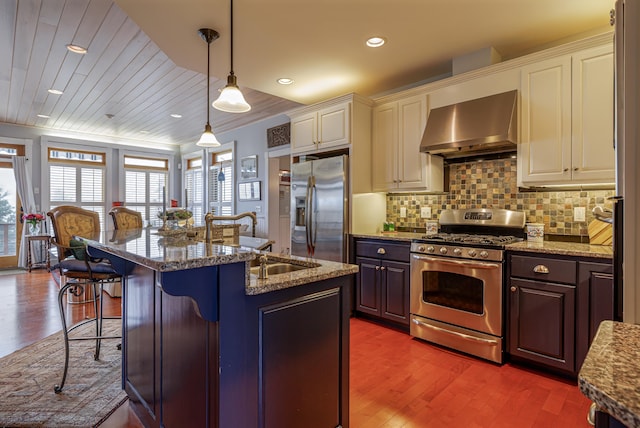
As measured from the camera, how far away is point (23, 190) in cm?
620

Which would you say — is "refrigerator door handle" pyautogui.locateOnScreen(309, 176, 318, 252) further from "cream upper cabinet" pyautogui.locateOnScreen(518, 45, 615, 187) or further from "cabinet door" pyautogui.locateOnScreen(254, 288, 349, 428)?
"cabinet door" pyautogui.locateOnScreen(254, 288, 349, 428)

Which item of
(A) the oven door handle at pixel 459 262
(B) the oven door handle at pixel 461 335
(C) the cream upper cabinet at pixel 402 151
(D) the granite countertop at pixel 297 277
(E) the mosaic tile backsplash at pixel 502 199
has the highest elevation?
(C) the cream upper cabinet at pixel 402 151

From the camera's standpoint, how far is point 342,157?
3.63 m

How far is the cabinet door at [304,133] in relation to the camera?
159 inches

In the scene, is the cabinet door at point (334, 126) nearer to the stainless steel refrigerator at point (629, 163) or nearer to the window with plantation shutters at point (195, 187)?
the stainless steel refrigerator at point (629, 163)

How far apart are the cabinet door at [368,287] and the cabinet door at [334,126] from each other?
4.24 feet

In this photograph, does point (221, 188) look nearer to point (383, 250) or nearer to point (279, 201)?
point (279, 201)

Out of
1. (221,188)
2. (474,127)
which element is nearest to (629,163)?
(474,127)

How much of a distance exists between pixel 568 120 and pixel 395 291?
1964mm

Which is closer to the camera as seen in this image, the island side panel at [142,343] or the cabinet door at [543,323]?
the island side panel at [142,343]

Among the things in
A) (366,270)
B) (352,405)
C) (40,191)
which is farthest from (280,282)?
(40,191)

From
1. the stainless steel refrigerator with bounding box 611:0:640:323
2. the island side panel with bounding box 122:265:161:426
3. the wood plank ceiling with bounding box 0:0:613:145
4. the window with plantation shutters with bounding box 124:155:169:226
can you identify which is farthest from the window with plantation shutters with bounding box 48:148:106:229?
the stainless steel refrigerator with bounding box 611:0:640:323

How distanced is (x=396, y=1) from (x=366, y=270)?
234 cm

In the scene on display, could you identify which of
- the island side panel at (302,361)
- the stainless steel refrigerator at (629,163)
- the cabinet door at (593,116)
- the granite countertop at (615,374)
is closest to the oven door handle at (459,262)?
the cabinet door at (593,116)
